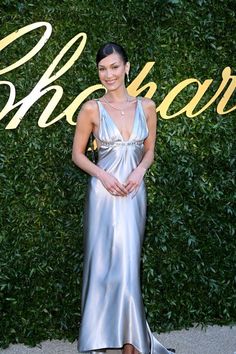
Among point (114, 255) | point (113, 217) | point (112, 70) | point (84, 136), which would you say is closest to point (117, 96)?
point (112, 70)

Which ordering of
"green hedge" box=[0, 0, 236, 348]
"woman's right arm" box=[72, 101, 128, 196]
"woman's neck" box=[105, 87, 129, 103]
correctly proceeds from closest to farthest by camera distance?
1. "woman's right arm" box=[72, 101, 128, 196]
2. "woman's neck" box=[105, 87, 129, 103]
3. "green hedge" box=[0, 0, 236, 348]

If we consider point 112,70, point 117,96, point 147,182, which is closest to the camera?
point 112,70

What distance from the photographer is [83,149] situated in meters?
3.66

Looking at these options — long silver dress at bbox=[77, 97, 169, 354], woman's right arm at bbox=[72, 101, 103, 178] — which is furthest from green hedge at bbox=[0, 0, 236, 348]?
long silver dress at bbox=[77, 97, 169, 354]

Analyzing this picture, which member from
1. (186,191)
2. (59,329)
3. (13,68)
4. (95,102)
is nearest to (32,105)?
(13,68)

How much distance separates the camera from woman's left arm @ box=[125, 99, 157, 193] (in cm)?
355

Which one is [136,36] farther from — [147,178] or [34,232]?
[34,232]

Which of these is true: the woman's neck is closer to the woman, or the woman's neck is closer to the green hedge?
the woman

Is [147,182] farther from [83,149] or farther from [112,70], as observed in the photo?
[112,70]

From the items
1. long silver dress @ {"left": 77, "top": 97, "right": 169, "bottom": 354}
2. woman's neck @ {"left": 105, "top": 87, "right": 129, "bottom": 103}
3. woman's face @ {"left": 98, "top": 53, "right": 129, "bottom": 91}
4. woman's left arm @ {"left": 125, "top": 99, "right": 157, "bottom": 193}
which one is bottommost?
long silver dress @ {"left": 77, "top": 97, "right": 169, "bottom": 354}

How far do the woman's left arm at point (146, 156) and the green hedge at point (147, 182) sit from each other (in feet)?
Result: 2.26

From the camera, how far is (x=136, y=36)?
4.39 meters

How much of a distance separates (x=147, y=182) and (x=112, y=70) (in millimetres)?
1131

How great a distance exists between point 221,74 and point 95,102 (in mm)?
1275
